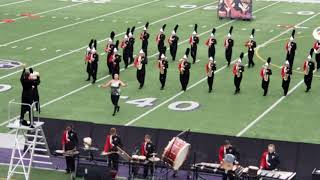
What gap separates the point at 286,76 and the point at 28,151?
9.17m

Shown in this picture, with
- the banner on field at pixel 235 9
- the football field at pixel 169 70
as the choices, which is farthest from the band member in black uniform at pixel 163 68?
the banner on field at pixel 235 9

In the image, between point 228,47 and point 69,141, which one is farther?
point 228,47

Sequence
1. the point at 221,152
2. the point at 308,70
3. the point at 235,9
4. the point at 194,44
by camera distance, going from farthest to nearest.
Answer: the point at 235,9, the point at 194,44, the point at 308,70, the point at 221,152

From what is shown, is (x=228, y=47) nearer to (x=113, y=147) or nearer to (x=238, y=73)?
(x=238, y=73)

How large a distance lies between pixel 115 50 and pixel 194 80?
2.78 m

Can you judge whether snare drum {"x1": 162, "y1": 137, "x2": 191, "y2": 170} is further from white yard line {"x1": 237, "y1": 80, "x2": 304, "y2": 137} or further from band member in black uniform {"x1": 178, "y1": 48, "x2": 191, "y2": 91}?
band member in black uniform {"x1": 178, "y1": 48, "x2": 191, "y2": 91}

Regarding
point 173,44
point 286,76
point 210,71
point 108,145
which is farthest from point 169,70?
point 108,145

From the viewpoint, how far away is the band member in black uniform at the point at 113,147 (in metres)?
18.8

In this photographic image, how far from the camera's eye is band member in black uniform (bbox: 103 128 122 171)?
18750 millimetres

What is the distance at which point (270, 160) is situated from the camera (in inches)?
710

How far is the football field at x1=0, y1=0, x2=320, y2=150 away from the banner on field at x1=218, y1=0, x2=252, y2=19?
0.50m

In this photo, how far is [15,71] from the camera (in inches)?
1165

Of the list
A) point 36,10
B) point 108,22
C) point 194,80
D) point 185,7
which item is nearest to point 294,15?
point 185,7

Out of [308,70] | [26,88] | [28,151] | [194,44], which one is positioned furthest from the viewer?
[194,44]
